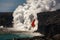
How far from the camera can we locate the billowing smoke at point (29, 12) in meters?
57.4

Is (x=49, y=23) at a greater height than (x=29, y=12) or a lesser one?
lesser

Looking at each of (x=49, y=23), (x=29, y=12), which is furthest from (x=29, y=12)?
(x=49, y=23)

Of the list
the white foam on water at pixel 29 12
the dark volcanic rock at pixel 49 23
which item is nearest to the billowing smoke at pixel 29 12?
the white foam on water at pixel 29 12

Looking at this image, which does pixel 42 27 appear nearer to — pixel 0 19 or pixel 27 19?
pixel 27 19

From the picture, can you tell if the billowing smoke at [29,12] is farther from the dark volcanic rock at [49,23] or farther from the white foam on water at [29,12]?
the dark volcanic rock at [49,23]

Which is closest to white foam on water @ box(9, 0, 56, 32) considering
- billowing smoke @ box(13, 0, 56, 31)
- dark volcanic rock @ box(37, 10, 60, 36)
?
billowing smoke @ box(13, 0, 56, 31)

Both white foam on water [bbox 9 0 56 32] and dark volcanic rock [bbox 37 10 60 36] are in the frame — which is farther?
white foam on water [bbox 9 0 56 32]

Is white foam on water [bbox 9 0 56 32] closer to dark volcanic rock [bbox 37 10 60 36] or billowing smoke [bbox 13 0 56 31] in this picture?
billowing smoke [bbox 13 0 56 31]

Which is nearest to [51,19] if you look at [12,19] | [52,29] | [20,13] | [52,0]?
[52,29]

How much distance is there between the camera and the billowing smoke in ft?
188

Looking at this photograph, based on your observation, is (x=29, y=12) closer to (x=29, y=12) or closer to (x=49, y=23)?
(x=29, y=12)

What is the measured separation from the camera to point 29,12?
59938mm

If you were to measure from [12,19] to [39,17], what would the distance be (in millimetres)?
16156

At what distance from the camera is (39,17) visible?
51719mm
